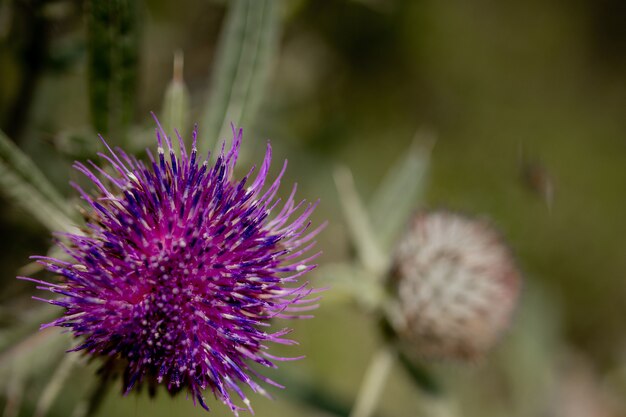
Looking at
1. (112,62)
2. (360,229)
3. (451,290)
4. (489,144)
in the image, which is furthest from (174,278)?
(489,144)

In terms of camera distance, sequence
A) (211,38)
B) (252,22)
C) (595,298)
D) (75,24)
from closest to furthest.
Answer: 1. (252,22)
2. (75,24)
3. (211,38)
4. (595,298)

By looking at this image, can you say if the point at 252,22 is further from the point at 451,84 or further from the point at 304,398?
the point at 451,84

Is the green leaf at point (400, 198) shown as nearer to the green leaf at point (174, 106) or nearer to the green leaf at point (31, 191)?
the green leaf at point (174, 106)

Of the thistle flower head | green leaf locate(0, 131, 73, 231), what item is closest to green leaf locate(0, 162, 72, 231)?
green leaf locate(0, 131, 73, 231)

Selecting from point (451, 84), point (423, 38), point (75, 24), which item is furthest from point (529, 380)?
point (75, 24)

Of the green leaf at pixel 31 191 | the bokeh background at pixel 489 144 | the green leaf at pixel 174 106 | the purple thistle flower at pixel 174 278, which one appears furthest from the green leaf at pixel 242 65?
the bokeh background at pixel 489 144

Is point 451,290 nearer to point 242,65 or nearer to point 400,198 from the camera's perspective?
point 400,198

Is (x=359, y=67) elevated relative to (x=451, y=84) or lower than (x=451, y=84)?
lower

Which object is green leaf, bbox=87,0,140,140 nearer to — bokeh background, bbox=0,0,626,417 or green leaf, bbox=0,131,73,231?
green leaf, bbox=0,131,73,231
